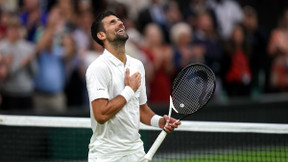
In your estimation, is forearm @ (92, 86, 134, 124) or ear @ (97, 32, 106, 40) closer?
forearm @ (92, 86, 134, 124)

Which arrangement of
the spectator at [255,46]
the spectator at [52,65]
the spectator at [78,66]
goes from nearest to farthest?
the spectator at [52,65] < the spectator at [78,66] < the spectator at [255,46]

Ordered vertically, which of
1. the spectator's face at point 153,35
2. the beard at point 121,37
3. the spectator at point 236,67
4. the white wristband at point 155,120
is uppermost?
the beard at point 121,37

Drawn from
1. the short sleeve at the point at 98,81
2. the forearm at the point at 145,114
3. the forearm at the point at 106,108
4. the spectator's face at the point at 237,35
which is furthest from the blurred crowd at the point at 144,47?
the forearm at the point at 106,108

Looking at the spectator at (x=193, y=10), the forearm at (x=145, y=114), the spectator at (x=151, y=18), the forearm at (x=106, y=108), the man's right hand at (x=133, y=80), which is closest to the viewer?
the forearm at (x=106, y=108)

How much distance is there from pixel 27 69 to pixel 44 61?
1.25 ft

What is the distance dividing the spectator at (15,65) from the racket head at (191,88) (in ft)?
18.6

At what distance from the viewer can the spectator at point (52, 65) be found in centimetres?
1277

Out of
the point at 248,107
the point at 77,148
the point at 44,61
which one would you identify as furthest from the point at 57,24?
the point at 248,107

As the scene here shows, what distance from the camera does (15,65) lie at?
12.5 metres

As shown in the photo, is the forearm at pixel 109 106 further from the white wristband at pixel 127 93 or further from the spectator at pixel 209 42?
the spectator at pixel 209 42

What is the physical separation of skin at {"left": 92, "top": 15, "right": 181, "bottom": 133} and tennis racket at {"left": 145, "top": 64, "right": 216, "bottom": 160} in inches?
9.7

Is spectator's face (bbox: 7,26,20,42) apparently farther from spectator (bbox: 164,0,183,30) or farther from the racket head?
the racket head

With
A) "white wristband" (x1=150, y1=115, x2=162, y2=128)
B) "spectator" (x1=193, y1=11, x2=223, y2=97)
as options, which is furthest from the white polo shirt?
"spectator" (x1=193, y1=11, x2=223, y2=97)

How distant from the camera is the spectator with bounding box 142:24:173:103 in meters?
14.4
